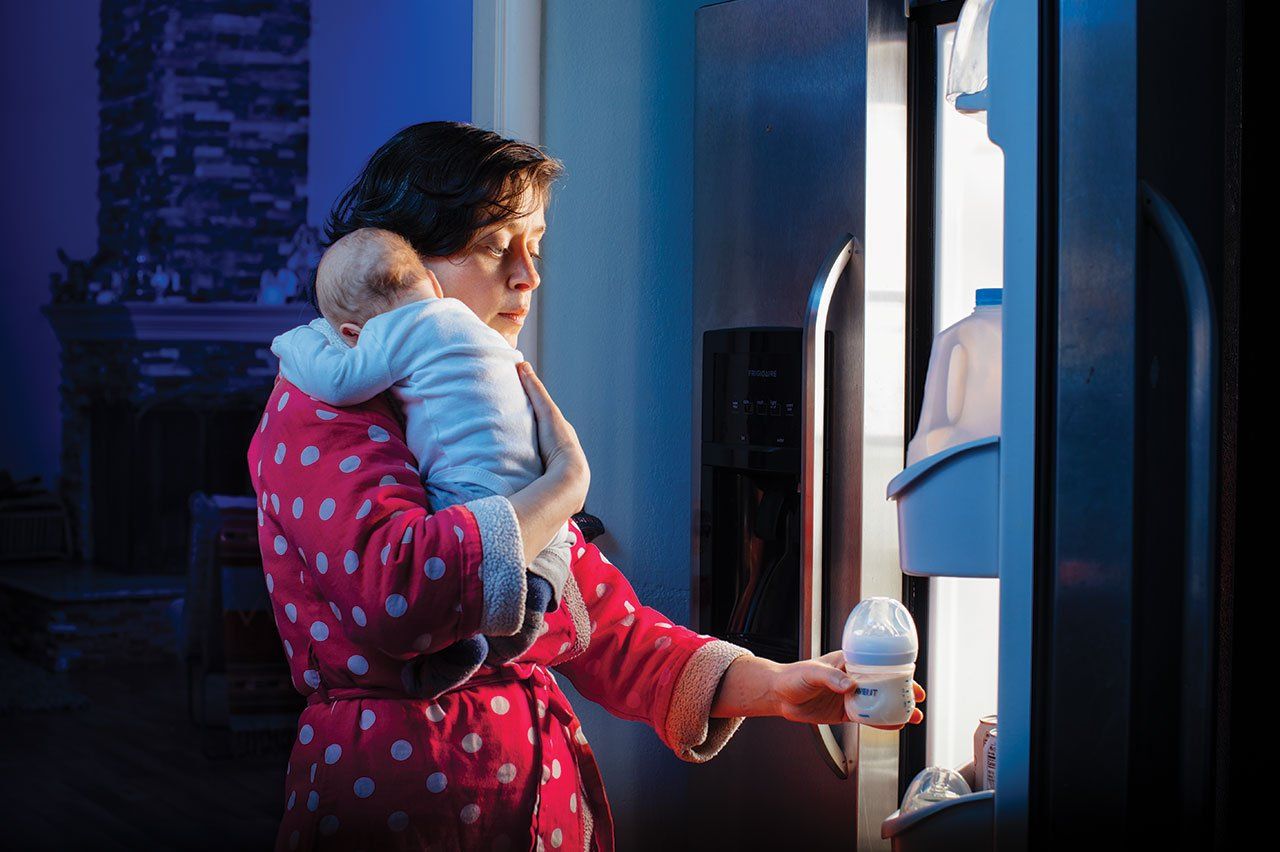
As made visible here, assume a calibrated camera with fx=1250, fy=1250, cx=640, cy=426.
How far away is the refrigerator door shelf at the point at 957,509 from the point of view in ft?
3.78

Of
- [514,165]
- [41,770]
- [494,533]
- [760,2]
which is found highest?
[760,2]

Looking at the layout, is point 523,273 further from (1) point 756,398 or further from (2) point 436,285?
(1) point 756,398

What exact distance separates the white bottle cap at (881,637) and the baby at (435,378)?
313mm

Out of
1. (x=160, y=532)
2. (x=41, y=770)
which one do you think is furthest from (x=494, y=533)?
(x=160, y=532)

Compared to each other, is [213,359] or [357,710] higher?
[213,359]

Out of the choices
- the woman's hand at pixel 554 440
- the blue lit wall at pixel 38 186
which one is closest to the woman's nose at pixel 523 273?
the woman's hand at pixel 554 440

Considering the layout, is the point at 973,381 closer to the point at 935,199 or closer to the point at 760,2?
the point at 935,199

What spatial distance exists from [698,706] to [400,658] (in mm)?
384

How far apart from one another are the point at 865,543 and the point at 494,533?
3.27 ft

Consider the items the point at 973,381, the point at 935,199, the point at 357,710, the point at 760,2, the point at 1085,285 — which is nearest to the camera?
the point at 1085,285

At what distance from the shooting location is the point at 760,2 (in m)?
2.09

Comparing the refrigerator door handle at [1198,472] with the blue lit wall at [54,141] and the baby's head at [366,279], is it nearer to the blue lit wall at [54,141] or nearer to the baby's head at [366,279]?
the baby's head at [366,279]

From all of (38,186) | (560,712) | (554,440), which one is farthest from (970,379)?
(38,186)

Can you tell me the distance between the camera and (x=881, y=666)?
1.26 metres
